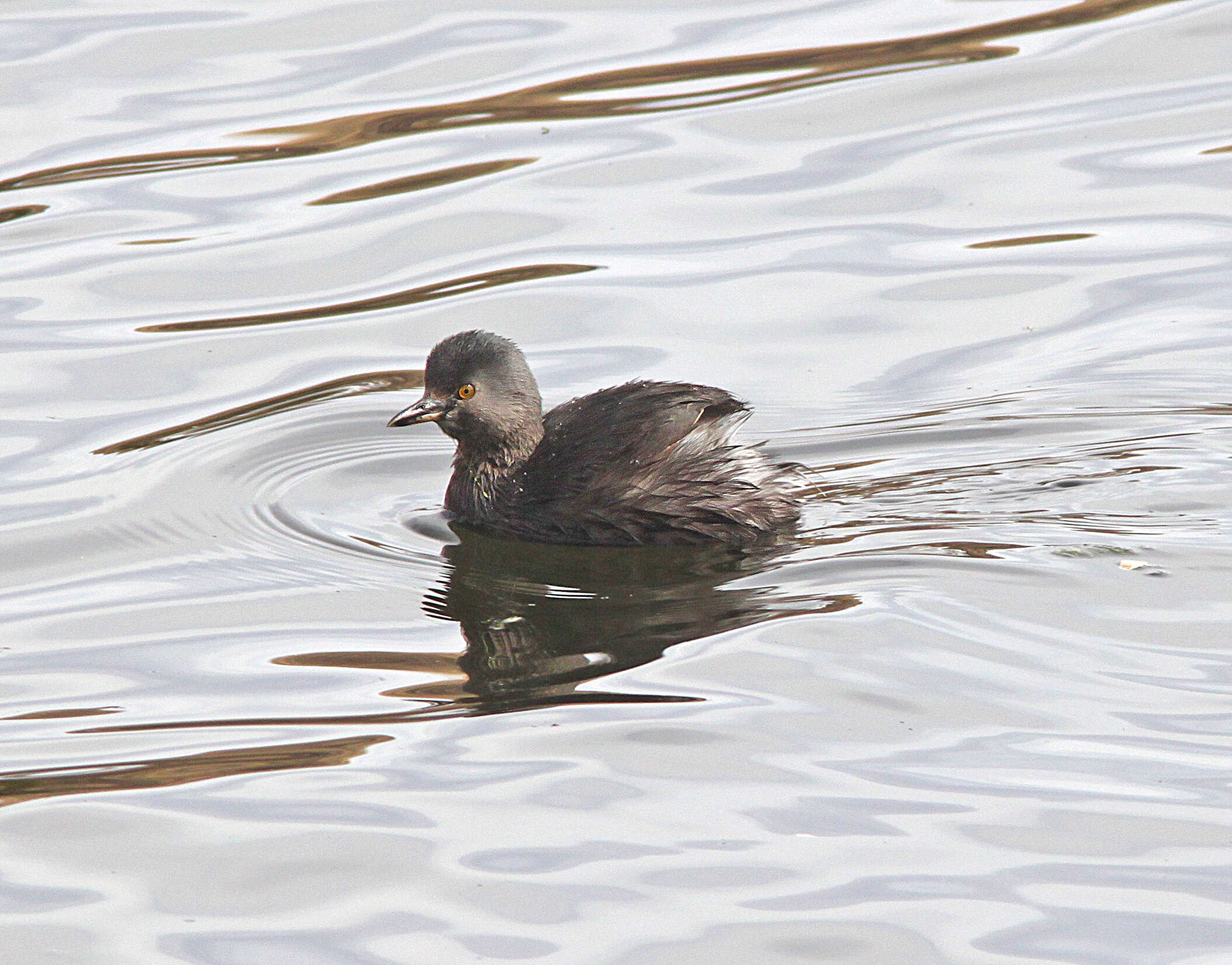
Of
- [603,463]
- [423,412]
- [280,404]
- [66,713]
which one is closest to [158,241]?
[280,404]

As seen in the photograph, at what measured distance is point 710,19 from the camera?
517 inches

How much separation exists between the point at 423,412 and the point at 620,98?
17.7ft

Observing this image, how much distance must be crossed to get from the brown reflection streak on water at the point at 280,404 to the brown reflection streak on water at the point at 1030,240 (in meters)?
3.16

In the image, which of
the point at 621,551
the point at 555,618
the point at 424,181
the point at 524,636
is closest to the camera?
the point at 524,636

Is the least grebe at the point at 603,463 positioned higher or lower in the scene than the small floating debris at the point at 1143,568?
higher

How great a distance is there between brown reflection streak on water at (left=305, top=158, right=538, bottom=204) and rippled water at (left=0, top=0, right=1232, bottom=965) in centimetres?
8

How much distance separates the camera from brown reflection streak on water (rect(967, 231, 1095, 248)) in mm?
10109

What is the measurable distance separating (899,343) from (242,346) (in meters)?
3.19

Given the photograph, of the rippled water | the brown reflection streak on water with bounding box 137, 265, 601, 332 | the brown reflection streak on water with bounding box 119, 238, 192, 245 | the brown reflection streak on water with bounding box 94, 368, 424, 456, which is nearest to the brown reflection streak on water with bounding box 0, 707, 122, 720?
the rippled water

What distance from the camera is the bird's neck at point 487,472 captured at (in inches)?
290

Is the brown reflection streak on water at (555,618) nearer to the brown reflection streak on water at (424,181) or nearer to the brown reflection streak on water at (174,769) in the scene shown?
the brown reflection streak on water at (174,769)

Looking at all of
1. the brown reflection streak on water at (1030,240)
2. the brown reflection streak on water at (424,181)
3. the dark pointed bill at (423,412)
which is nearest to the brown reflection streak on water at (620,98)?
the brown reflection streak on water at (424,181)

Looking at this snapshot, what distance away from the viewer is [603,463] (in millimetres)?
7117

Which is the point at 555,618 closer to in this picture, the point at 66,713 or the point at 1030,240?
the point at 66,713
